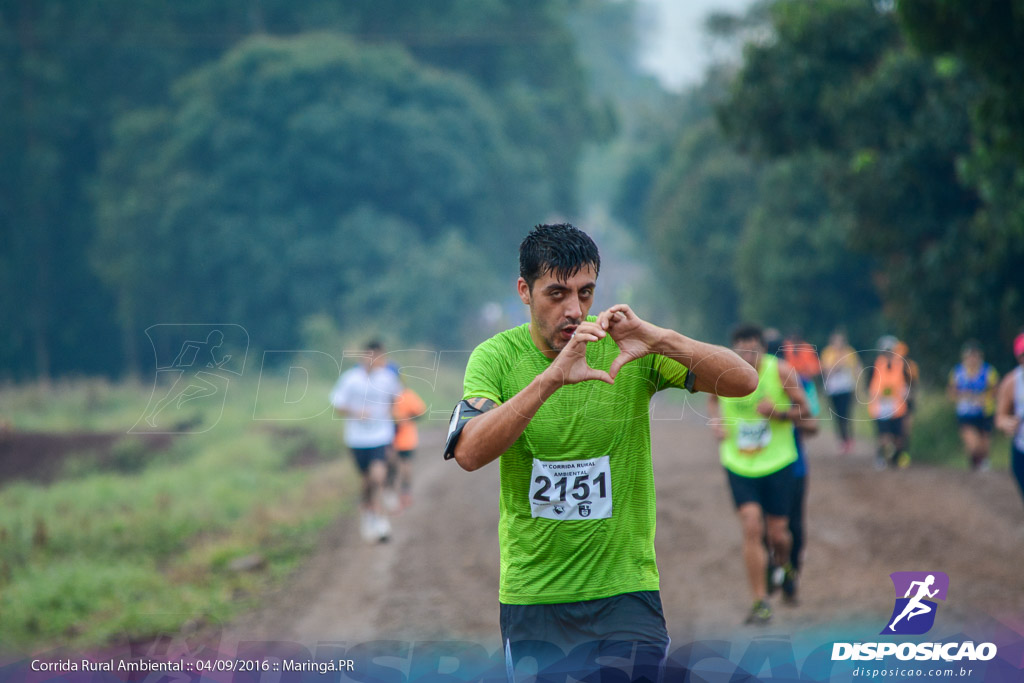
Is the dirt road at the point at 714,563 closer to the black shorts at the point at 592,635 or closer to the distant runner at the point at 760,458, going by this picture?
the distant runner at the point at 760,458

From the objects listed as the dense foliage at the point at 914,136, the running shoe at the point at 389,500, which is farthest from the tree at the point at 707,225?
the running shoe at the point at 389,500

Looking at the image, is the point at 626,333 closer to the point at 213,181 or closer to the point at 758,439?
the point at 758,439

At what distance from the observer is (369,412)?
1167cm

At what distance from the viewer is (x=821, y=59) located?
55.2 ft

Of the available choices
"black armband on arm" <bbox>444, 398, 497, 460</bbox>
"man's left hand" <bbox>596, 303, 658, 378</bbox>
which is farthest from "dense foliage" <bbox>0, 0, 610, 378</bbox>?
"man's left hand" <bbox>596, 303, 658, 378</bbox>

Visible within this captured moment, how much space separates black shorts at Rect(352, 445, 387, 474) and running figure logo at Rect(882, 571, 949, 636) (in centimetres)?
522

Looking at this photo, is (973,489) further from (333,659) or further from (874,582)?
(333,659)

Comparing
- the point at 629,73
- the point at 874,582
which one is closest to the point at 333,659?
the point at 874,582

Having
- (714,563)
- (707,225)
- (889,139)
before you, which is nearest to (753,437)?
(714,563)

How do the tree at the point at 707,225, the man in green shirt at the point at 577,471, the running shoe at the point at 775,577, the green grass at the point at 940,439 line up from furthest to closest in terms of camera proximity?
1. the tree at the point at 707,225
2. the green grass at the point at 940,439
3. the running shoe at the point at 775,577
4. the man in green shirt at the point at 577,471

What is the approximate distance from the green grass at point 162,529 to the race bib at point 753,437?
16.2 feet

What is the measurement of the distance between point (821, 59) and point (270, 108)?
89.5 feet

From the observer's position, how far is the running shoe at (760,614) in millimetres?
8000

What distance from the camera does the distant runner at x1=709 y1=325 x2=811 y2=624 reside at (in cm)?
805
